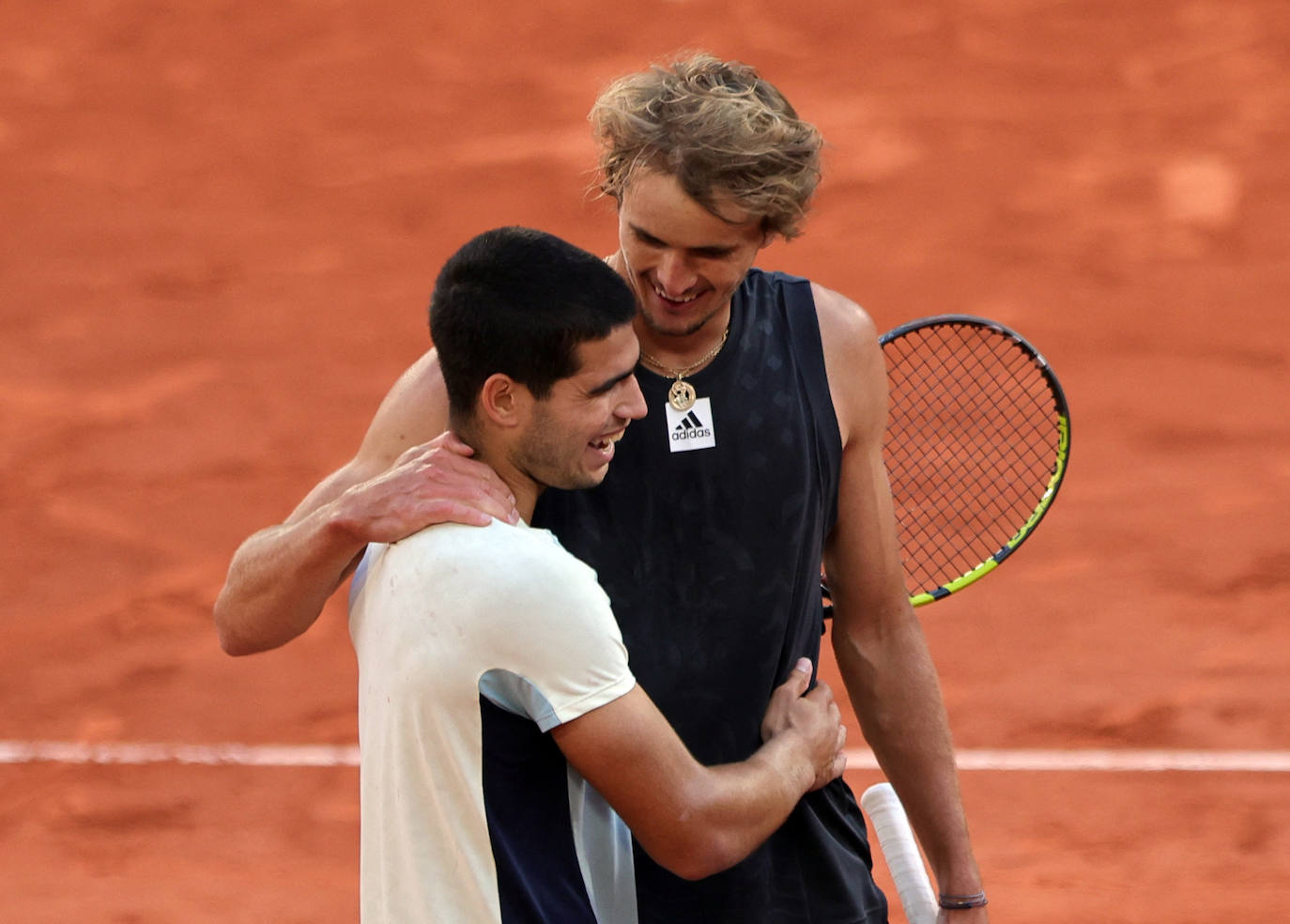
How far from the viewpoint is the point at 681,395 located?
2.96 m

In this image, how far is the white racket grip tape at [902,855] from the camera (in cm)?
330

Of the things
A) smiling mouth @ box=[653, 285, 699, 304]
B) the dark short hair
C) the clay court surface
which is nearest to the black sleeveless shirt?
smiling mouth @ box=[653, 285, 699, 304]

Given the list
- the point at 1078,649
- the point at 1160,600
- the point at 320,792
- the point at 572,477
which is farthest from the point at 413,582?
the point at 1160,600

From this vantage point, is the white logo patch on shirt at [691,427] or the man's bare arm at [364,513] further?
the white logo patch on shirt at [691,427]

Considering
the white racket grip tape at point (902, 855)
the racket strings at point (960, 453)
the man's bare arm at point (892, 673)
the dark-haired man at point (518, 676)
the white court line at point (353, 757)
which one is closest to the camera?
the dark-haired man at point (518, 676)

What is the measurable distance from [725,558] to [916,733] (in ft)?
2.09

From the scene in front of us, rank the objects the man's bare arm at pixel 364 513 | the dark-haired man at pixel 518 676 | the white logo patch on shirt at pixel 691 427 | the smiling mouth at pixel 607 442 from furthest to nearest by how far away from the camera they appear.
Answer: the white logo patch on shirt at pixel 691 427
the smiling mouth at pixel 607 442
the man's bare arm at pixel 364 513
the dark-haired man at pixel 518 676

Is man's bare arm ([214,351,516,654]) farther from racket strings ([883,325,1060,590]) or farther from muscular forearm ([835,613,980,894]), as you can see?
racket strings ([883,325,1060,590])

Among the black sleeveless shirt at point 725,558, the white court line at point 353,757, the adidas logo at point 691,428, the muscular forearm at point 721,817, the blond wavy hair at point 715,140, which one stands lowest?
the white court line at point 353,757

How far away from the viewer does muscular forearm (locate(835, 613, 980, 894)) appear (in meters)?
3.28

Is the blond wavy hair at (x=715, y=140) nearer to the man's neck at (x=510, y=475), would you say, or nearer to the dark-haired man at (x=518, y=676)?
the dark-haired man at (x=518, y=676)

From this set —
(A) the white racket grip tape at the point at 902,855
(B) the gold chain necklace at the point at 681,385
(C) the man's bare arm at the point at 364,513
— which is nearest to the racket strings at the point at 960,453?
(A) the white racket grip tape at the point at 902,855

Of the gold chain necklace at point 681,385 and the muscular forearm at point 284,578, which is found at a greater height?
the gold chain necklace at point 681,385

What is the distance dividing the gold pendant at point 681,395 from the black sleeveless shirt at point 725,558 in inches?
0.5
